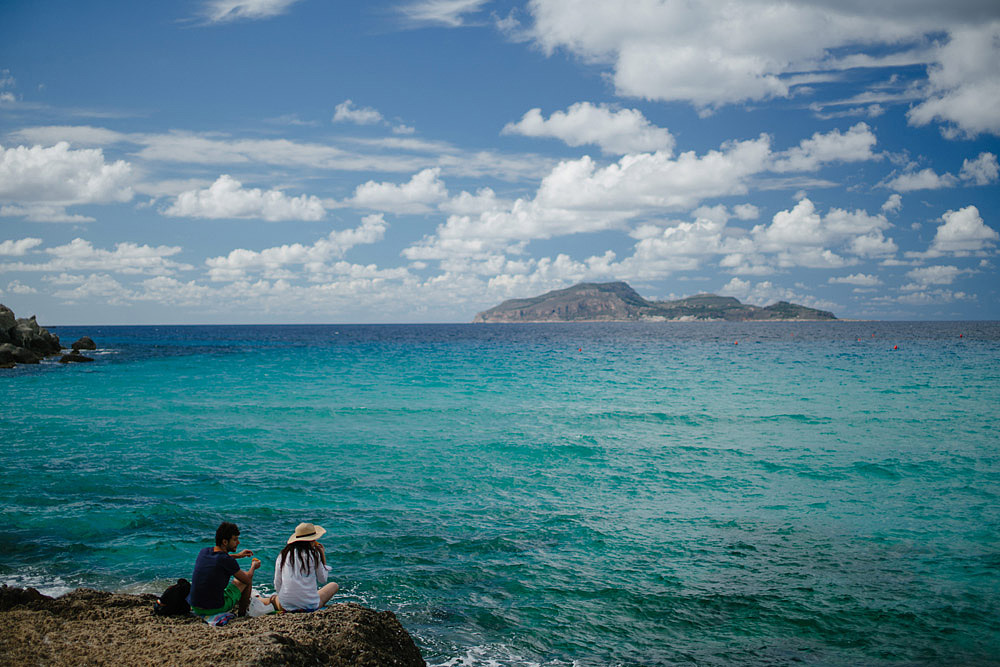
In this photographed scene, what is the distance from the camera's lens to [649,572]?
12.1 meters

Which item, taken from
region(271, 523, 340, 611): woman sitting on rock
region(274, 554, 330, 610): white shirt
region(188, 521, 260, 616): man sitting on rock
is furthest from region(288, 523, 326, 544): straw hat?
region(188, 521, 260, 616): man sitting on rock

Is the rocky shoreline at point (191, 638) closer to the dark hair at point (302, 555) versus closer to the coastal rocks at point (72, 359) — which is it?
the dark hair at point (302, 555)

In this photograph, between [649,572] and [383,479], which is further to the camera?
[383,479]

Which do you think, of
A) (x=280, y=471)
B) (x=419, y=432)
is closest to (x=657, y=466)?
(x=419, y=432)

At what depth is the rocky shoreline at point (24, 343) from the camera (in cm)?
5750

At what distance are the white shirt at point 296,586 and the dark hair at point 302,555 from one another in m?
0.01

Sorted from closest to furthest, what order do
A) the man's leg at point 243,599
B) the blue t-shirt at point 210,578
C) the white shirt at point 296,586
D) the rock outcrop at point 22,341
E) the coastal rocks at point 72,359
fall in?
the white shirt at point 296,586
the blue t-shirt at point 210,578
the man's leg at point 243,599
the rock outcrop at point 22,341
the coastal rocks at point 72,359

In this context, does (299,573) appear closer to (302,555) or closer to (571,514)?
(302,555)

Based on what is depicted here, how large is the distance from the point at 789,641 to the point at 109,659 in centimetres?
974

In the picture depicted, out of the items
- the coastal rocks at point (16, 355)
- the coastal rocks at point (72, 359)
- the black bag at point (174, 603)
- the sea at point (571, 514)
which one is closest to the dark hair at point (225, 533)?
the black bag at point (174, 603)

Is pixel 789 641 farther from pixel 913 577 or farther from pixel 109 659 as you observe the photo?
pixel 109 659

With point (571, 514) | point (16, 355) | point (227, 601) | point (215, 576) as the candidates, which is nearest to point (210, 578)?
point (215, 576)

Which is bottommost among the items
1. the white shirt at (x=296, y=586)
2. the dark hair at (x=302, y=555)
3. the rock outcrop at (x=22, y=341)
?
the white shirt at (x=296, y=586)

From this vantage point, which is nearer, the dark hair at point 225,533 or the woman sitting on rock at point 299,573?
the woman sitting on rock at point 299,573
